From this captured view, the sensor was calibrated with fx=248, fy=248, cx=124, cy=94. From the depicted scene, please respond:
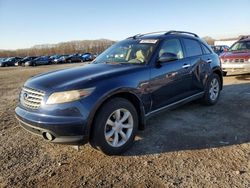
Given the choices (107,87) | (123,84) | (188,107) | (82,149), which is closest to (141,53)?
(123,84)

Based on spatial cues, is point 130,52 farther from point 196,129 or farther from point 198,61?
point 196,129

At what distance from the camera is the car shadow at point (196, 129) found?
12.9ft

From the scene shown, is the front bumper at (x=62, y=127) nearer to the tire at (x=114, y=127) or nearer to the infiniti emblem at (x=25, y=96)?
the tire at (x=114, y=127)

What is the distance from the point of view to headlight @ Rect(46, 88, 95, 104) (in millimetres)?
3197

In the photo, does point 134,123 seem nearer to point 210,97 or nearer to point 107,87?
point 107,87

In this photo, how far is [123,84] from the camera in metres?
3.64

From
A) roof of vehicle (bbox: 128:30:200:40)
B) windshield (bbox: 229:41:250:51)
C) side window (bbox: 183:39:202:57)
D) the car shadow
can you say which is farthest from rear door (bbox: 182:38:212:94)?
windshield (bbox: 229:41:250:51)

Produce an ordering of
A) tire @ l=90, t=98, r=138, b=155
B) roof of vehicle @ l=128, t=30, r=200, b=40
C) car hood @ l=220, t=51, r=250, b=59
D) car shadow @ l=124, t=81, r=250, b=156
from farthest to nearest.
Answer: car hood @ l=220, t=51, r=250, b=59 < roof of vehicle @ l=128, t=30, r=200, b=40 < car shadow @ l=124, t=81, r=250, b=156 < tire @ l=90, t=98, r=138, b=155

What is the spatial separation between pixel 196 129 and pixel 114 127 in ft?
5.84

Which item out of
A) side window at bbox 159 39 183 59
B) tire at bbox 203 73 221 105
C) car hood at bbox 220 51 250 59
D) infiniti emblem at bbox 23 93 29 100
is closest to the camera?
infiniti emblem at bbox 23 93 29 100

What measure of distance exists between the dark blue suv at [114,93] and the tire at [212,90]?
635 mm

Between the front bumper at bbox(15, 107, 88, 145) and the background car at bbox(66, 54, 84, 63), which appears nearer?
the front bumper at bbox(15, 107, 88, 145)

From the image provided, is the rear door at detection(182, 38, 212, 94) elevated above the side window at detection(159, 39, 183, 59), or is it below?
below

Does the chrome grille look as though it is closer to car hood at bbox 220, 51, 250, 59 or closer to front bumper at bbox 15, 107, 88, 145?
front bumper at bbox 15, 107, 88, 145
